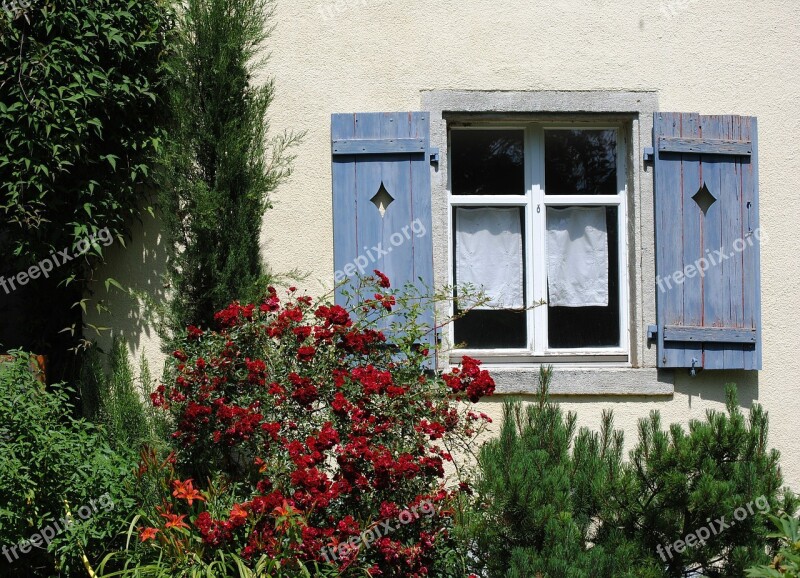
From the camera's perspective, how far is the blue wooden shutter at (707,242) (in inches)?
190

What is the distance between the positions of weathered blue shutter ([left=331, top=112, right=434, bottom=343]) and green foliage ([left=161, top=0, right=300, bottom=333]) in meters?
0.43

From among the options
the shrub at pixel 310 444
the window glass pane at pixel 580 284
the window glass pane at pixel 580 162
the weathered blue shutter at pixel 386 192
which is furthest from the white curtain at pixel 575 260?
the shrub at pixel 310 444

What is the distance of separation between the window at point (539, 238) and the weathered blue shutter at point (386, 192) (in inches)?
12.1

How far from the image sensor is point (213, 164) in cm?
462

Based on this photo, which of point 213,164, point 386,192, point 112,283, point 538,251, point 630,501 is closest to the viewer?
point 630,501

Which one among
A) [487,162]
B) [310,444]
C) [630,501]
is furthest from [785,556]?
[487,162]

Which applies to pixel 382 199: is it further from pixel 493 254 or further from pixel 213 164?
pixel 213 164

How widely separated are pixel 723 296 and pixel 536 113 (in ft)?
4.90

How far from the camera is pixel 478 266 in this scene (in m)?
5.04

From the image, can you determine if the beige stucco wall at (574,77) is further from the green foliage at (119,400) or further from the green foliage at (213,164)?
the green foliage at (213,164)

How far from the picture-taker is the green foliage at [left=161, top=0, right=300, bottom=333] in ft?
14.9

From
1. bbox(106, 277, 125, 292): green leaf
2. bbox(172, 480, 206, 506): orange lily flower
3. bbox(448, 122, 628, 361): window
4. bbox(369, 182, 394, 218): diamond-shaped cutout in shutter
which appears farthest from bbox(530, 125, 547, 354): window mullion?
bbox(106, 277, 125, 292): green leaf

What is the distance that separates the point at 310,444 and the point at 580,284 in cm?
213

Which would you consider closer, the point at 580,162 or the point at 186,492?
the point at 186,492
